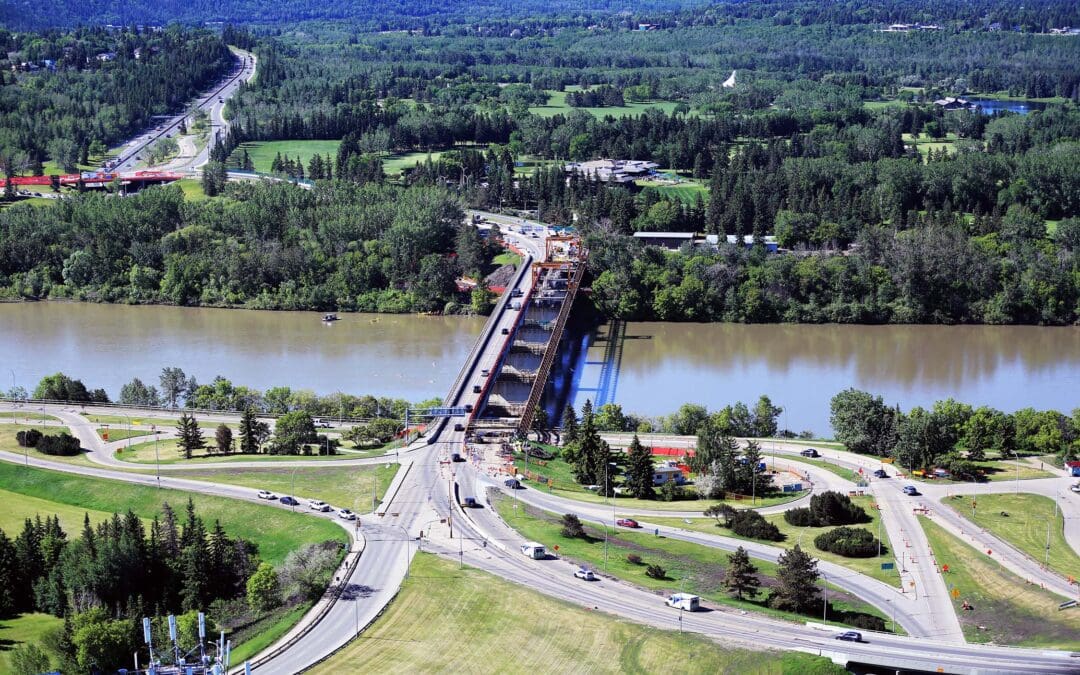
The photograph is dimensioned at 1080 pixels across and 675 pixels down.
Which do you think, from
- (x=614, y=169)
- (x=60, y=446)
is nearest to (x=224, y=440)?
(x=60, y=446)

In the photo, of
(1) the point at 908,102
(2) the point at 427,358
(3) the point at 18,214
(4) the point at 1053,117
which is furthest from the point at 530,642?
(1) the point at 908,102

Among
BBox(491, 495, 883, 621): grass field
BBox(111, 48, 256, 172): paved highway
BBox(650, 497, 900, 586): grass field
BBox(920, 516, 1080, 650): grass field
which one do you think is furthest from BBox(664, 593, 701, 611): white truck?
BBox(111, 48, 256, 172): paved highway

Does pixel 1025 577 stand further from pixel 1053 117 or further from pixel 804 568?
pixel 1053 117

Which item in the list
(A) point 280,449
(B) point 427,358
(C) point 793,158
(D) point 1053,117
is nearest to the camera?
(A) point 280,449

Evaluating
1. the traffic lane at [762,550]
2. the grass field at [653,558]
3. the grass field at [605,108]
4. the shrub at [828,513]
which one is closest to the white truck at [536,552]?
the grass field at [653,558]

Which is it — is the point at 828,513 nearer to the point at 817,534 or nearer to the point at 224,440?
the point at 817,534

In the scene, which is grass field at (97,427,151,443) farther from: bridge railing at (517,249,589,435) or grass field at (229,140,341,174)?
grass field at (229,140,341,174)
